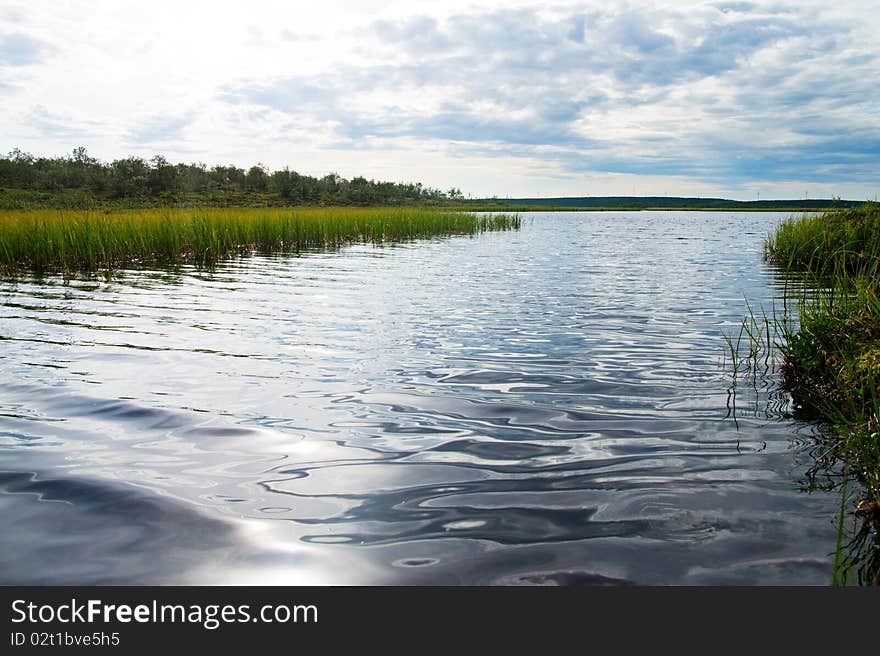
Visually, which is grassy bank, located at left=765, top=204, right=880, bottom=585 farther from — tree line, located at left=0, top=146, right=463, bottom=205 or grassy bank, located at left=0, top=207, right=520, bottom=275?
tree line, located at left=0, top=146, right=463, bottom=205

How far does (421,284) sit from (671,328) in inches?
240

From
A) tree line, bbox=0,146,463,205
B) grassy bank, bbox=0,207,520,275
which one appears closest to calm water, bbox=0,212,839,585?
grassy bank, bbox=0,207,520,275

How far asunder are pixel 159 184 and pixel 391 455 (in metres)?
55.8

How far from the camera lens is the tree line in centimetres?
4719

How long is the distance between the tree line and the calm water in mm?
37288

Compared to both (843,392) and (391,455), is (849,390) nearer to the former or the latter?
(843,392)

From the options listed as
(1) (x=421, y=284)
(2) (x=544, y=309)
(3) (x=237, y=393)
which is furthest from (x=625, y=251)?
(3) (x=237, y=393)

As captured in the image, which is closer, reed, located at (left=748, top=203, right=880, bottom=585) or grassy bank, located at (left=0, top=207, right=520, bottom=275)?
reed, located at (left=748, top=203, right=880, bottom=585)

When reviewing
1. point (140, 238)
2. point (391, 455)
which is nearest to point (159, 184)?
point (140, 238)

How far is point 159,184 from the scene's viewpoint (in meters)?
53.7

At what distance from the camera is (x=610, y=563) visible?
3.12 meters

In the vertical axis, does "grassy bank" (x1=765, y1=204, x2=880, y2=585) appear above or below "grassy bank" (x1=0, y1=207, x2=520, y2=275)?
below

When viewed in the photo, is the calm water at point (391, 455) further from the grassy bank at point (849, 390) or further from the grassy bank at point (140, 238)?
the grassy bank at point (140, 238)
